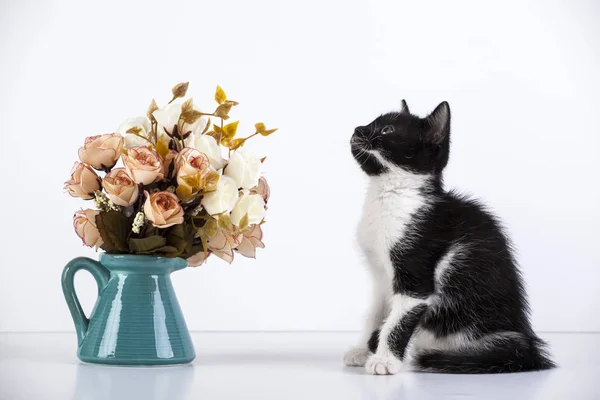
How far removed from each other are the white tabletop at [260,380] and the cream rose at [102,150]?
38 centimetres

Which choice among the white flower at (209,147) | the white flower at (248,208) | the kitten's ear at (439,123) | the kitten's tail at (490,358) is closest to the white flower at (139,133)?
the white flower at (209,147)

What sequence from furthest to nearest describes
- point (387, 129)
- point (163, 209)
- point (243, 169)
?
point (387, 129), point (243, 169), point (163, 209)

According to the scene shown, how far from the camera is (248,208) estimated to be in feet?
4.99

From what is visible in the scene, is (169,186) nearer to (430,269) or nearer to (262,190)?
(262,190)

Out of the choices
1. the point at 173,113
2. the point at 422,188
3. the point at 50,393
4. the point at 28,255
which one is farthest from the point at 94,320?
the point at 28,255

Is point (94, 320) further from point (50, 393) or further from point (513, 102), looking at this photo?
point (513, 102)

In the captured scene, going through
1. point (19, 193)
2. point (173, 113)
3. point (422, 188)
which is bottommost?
point (19, 193)

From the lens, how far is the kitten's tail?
5.03 ft

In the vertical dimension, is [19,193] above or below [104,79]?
below

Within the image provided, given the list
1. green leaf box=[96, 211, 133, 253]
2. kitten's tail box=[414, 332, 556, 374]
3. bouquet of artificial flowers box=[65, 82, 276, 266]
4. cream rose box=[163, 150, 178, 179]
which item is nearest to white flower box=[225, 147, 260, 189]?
bouquet of artificial flowers box=[65, 82, 276, 266]

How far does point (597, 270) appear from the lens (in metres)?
2.86

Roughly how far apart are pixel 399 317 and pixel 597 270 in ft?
5.28

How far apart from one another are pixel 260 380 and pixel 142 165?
44cm

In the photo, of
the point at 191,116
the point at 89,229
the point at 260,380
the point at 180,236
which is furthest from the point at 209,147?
the point at 260,380
